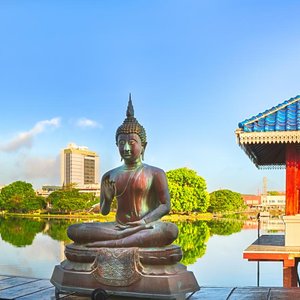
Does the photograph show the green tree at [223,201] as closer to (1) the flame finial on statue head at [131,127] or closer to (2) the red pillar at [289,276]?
(2) the red pillar at [289,276]

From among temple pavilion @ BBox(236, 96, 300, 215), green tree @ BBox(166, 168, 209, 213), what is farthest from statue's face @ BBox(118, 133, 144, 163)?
green tree @ BBox(166, 168, 209, 213)

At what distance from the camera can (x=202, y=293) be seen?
241 inches

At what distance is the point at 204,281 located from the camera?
17.6 meters

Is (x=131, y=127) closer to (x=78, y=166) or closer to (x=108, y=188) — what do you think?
(x=108, y=188)

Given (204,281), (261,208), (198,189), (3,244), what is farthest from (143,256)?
(261,208)

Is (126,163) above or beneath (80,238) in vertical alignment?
above

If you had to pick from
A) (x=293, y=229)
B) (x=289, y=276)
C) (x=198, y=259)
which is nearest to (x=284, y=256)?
(x=289, y=276)

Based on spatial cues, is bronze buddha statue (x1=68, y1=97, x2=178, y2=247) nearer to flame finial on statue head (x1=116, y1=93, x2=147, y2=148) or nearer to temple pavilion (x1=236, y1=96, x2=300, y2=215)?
flame finial on statue head (x1=116, y1=93, x2=147, y2=148)

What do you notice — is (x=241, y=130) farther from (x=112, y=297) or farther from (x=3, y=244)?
(x=3, y=244)

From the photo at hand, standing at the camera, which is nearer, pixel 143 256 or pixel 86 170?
pixel 143 256

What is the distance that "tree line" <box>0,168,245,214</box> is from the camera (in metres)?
52.4

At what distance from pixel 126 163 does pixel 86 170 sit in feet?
340

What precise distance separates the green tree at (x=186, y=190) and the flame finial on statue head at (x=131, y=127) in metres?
45.5

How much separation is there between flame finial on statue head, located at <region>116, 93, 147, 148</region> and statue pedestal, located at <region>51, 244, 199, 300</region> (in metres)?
1.28
